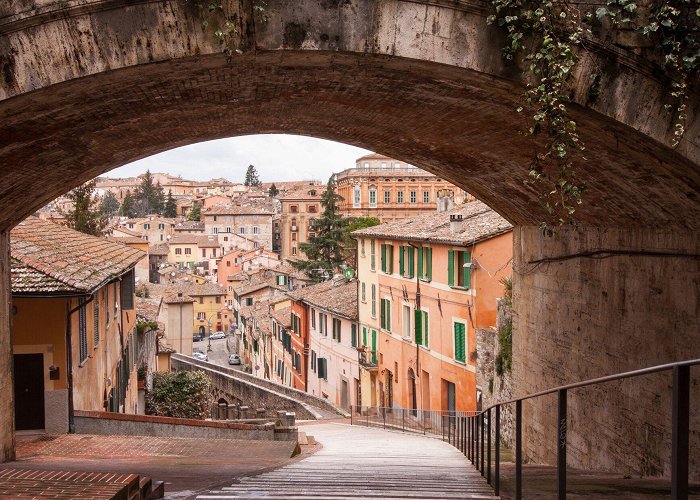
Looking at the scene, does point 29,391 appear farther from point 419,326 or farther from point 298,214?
point 298,214

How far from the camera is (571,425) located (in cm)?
970

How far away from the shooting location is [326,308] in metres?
35.8

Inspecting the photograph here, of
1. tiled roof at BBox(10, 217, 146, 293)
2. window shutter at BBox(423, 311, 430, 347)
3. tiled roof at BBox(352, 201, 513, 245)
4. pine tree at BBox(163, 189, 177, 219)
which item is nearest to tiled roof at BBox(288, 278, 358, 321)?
tiled roof at BBox(352, 201, 513, 245)

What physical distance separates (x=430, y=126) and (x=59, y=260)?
846 cm

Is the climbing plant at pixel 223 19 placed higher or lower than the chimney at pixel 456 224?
higher

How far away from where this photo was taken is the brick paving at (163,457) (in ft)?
27.8

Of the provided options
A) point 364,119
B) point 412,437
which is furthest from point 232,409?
point 364,119

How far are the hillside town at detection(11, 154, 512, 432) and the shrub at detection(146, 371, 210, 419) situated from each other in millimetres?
464

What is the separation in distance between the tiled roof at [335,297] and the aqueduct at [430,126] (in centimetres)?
2452

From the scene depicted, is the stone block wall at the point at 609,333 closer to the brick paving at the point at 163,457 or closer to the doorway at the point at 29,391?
the brick paving at the point at 163,457

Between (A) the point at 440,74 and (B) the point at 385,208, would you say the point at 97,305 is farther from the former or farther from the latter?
(B) the point at 385,208

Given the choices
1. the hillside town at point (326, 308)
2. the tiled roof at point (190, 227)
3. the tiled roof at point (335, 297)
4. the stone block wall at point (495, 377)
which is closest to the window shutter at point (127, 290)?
the hillside town at point (326, 308)

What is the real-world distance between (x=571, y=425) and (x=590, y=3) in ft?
20.1

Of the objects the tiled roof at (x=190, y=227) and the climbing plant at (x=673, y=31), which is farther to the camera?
the tiled roof at (x=190, y=227)
